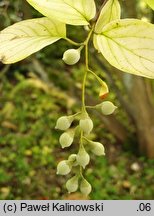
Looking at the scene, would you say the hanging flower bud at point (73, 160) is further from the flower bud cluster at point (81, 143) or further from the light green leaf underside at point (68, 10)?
the light green leaf underside at point (68, 10)

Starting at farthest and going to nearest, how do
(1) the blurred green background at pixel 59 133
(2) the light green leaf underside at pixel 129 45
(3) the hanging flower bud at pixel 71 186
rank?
(1) the blurred green background at pixel 59 133
(3) the hanging flower bud at pixel 71 186
(2) the light green leaf underside at pixel 129 45

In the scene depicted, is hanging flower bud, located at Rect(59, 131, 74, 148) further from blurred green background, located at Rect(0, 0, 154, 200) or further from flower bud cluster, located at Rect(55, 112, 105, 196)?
blurred green background, located at Rect(0, 0, 154, 200)

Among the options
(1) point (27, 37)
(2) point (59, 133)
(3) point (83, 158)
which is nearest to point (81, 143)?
(3) point (83, 158)

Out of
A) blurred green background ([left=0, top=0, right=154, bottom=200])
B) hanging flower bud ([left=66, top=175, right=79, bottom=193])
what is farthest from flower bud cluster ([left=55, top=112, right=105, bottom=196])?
blurred green background ([left=0, top=0, right=154, bottom=200])

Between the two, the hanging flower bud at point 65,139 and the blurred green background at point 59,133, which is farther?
the blurred green background at point 59,133

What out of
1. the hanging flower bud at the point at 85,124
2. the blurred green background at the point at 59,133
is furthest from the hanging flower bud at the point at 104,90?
the blurred green background at the point at 59,133

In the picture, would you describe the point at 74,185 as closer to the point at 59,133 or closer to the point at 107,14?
the point at 107,14
